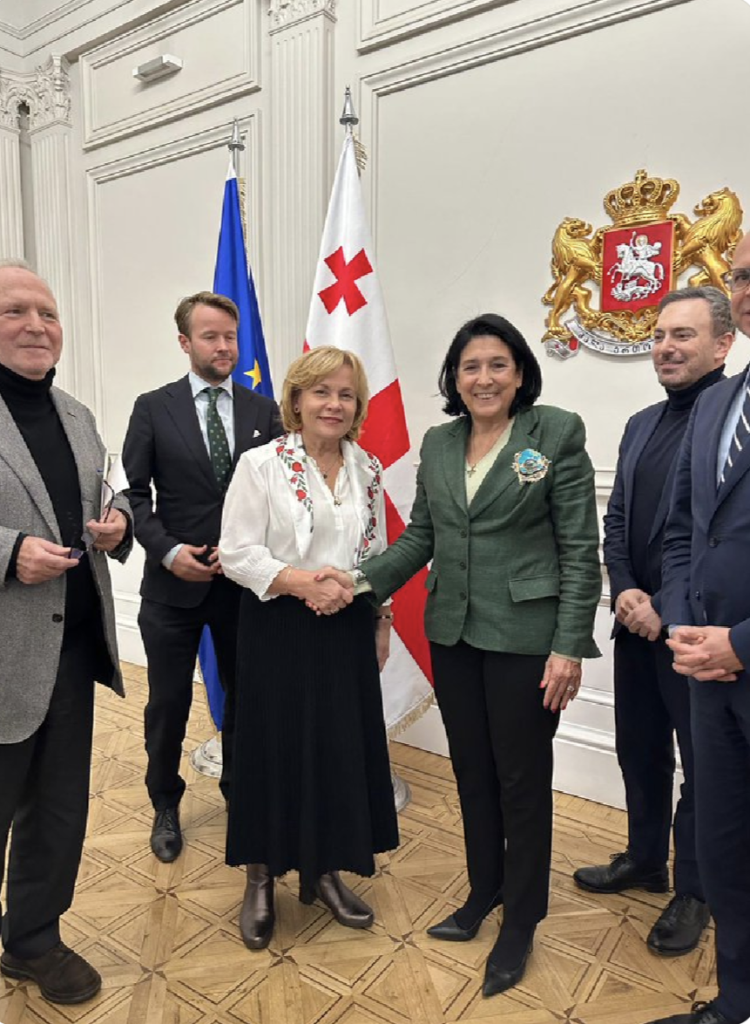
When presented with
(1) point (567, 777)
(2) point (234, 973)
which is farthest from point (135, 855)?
(1) point (567, 777)

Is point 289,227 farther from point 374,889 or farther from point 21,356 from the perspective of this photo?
point 374,889

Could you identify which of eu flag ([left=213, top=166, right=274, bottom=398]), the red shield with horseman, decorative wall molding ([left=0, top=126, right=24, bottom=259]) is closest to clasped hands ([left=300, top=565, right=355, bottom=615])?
eu flag ([left=213, top=166, right=274, bottom=398])

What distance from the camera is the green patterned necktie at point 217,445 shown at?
235 cm

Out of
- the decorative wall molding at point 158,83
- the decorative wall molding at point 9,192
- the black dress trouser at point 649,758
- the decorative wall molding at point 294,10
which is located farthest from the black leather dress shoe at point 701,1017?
Result: the decorative wall molding at point 9,192

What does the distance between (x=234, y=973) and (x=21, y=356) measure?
5.11 ft

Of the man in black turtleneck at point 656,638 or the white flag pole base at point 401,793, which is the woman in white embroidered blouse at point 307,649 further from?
the white flag pole base at point 401,793

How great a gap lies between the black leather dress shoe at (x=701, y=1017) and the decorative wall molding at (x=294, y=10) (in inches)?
151

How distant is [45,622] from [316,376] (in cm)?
82

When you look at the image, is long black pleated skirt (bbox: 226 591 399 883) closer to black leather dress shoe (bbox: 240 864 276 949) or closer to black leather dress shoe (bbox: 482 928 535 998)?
black leather dress shoe (bbox: 240 864 276 949)

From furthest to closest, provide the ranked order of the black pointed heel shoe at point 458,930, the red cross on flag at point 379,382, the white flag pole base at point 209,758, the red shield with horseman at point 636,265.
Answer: the white flag pole base at point 209,758, the red cross on flag at point 379,382, the red shield with horseman at point 636,265, the black pointed heel shoe at point 458,930

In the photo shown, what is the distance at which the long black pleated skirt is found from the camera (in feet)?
5.98

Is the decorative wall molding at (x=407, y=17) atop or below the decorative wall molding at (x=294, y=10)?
below

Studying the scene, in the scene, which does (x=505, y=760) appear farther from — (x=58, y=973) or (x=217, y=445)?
(x=217, y=445)

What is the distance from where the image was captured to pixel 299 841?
1.86 meters
